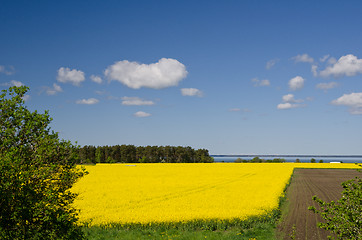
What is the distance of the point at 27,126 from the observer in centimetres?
932

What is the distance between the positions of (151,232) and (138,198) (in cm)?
1229

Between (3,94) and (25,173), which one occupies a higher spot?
(3,94)

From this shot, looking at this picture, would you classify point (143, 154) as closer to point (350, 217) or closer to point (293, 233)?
point (293, 233)

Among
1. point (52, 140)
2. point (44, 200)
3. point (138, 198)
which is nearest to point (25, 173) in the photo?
point (44, 200)

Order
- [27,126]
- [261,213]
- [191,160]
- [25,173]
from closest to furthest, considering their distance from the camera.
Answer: [25,173]
[27,126]
[261,213]
[191,160]

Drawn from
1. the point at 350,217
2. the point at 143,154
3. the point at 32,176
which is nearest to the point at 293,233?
the point at 350,217

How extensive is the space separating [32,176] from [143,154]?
145 metres

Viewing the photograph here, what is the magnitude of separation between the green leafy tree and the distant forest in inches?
5545

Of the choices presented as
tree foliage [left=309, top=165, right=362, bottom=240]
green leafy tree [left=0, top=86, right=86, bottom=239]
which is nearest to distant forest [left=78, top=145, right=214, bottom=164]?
green leafy tree [left=0, top=86, right=86, bottom=239]

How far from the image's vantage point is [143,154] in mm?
152375

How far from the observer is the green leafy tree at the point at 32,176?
327 inches

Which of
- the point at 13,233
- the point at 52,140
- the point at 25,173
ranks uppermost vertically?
the point at 52,140

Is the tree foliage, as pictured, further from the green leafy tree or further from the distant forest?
the distant forest

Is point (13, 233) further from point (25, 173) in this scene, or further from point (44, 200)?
point (25, 173)
